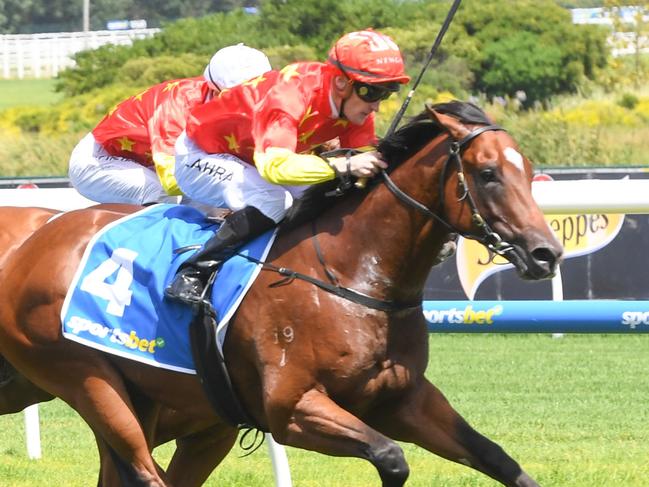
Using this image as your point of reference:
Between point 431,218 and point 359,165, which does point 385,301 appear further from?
point 359,165

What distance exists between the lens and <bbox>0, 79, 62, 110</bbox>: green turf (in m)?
38.9

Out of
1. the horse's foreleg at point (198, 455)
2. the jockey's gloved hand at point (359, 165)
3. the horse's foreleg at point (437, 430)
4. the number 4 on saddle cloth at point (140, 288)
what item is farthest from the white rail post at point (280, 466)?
the jockey's gloved hand at point (359, 165)

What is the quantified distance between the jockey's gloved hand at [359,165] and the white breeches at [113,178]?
5.17 ft

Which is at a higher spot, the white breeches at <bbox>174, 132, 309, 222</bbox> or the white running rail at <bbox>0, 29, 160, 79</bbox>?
the white breeches at <bbox>174, 132, 309, 222</bbox>

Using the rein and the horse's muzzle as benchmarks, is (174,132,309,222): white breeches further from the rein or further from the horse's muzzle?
the horse's muzzle

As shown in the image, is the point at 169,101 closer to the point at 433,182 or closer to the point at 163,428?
the point at 163,428

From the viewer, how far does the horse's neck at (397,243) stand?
4266 mm

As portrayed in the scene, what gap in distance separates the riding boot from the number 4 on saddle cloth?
33mm

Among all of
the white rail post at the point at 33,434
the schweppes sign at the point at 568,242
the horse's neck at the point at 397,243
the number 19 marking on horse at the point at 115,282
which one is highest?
the horse's neck at the point at 397,243

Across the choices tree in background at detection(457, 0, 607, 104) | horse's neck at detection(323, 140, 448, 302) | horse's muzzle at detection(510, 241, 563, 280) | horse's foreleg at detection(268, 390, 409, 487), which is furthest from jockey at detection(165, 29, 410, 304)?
tree in background at detection(457, 0, 607, 104)

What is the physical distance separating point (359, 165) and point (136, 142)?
1.69m

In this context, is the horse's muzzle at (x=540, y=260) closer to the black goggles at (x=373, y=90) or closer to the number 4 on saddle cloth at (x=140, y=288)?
the black goggles at (x=373, y=90)

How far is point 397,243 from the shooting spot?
429 cm

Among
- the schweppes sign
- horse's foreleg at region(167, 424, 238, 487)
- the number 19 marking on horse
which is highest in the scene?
the number 19 marking on horse
